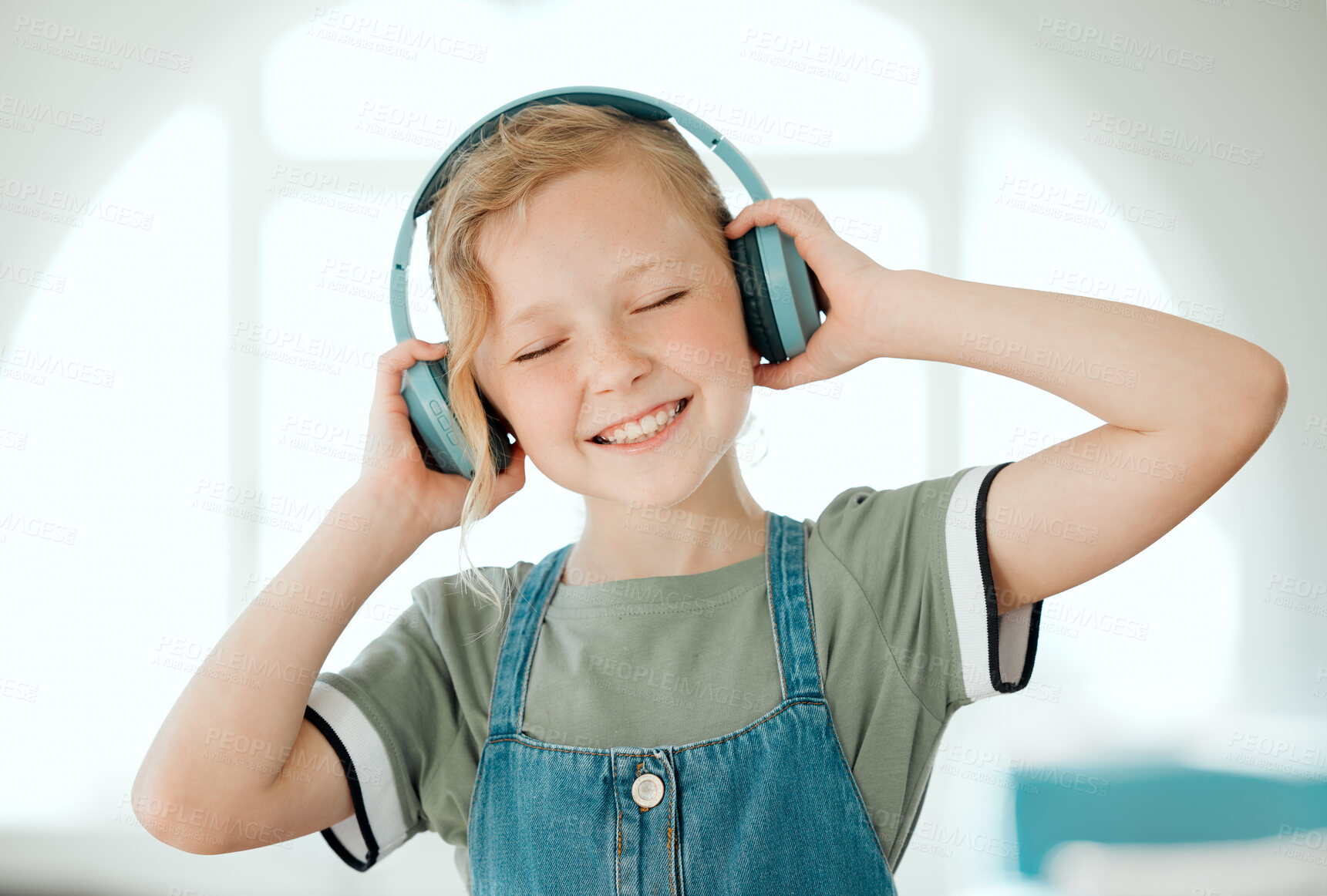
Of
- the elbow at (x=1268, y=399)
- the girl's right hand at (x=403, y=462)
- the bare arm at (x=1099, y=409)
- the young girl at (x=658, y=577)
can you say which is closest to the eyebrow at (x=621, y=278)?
the young girl at (x=658, y=577)

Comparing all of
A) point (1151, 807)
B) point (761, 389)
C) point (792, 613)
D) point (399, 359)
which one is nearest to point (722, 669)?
point (792, 613)

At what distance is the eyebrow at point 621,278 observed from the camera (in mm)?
801

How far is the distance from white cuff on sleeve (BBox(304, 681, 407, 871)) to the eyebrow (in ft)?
1.23

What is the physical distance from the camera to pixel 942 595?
0.77 m

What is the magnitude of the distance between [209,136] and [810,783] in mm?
1779

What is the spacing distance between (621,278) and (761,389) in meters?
1.01

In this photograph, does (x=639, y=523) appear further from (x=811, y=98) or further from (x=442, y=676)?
(x=811, y=98)

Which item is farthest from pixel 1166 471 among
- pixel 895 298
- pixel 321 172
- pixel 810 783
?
pixel 321 172

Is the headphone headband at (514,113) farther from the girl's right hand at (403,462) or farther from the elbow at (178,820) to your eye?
the elbow at (178,820)

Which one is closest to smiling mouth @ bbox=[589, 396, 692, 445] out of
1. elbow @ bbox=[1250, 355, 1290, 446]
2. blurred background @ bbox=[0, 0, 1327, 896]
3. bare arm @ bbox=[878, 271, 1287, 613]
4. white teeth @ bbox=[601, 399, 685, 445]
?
white teeth @ bbox=[601, 399, 685, 445]

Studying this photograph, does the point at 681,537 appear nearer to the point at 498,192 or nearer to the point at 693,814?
the point at 693,814

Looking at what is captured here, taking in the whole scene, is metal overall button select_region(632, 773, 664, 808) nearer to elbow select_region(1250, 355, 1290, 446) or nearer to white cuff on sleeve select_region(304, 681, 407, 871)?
white cuff on sleeve select_region(304, 681, 407, 871)

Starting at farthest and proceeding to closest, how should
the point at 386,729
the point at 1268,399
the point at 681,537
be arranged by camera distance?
1. the point at 681,537
2. the point at 386,729
3. the point at 1268,399

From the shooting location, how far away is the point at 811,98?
186 cm
